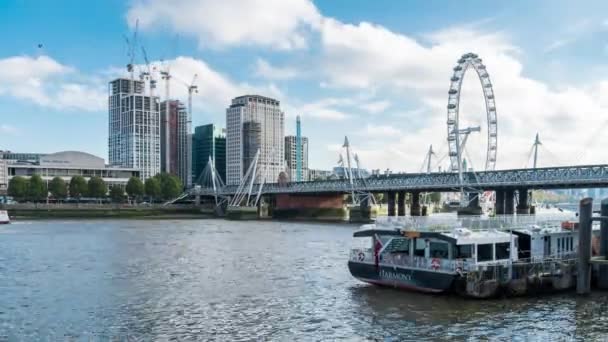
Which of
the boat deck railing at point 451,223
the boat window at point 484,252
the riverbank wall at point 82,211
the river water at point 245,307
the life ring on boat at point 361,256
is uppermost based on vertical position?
the boat deck railing at point 451,223

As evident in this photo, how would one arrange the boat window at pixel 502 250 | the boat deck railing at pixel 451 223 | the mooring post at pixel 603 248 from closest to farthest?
the boat window at pixel 502 250 → the boat deck railing at pixel 451 223 → the mooring post at pixel 603 248

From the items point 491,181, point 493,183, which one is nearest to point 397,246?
point 493,183

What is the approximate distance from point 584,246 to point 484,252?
653 centimetres

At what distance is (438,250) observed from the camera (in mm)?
41969

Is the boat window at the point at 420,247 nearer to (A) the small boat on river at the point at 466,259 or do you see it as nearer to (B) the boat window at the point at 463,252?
(A) the small boat on river at the point at 466,259

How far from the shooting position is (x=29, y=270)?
56844 mm

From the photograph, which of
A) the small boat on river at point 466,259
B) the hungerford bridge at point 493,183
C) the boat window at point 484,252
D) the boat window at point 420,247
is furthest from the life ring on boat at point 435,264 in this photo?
the hungerford bridge at point 493,183

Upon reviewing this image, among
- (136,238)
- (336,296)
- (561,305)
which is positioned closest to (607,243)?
(561,305)

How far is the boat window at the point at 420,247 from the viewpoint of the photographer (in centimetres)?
4319

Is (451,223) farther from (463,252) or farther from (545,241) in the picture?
(545,241)

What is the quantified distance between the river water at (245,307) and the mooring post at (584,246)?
1111 millimetres

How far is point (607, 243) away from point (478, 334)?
17.3 metres

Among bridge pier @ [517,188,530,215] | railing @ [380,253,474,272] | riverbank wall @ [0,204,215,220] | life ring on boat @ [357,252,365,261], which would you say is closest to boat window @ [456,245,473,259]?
railing @ [380,253,474,272]

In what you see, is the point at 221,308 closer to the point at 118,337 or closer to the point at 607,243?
the point at 118,337
